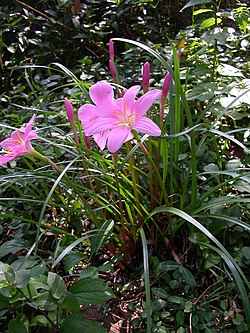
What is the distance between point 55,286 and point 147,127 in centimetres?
41

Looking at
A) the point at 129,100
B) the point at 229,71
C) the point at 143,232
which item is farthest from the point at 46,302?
the point at 229,71

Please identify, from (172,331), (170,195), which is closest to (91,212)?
(170,195)

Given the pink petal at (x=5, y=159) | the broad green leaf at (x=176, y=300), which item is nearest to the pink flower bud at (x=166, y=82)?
the pink petal at (x=5, y=159)

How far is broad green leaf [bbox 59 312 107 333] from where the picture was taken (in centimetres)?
88

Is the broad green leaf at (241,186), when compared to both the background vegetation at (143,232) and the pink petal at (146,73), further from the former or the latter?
the pink petal at (146,73)

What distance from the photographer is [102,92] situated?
97 centimetres

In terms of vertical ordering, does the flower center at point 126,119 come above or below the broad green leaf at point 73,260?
above

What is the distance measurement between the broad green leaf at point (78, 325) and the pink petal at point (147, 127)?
43cm

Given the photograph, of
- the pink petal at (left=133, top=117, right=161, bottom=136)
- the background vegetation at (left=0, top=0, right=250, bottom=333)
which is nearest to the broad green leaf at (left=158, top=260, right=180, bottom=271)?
the background vegetation at (left=0, top=0, right=250, bottom=333)

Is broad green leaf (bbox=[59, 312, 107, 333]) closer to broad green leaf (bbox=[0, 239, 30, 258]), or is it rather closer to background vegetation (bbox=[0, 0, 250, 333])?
background vegetation (bbox=[0, 0, 250, 333])

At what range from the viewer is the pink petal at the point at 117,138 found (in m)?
0.89

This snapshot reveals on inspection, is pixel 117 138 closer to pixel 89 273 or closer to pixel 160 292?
pixel 89 273

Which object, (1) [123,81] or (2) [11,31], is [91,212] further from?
(2) [11,31]

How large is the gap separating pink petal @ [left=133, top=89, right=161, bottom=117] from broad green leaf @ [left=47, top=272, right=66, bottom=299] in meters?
0.42
